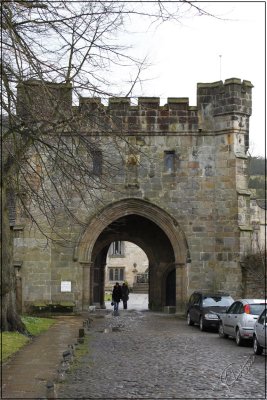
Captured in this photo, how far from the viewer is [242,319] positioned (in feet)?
60.7

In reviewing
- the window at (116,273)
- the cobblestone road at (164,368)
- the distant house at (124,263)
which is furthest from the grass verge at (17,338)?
the window at (116,273)

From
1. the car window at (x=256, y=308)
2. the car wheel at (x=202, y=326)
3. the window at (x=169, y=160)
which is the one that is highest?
the window at (x=169, y=160)

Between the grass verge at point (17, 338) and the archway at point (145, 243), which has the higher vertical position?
the archway at point (145, 243)

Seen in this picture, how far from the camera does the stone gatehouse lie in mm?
29250

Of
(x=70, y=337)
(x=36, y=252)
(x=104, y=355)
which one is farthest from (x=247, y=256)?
(x=104, y=355)

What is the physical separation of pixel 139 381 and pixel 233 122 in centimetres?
1881

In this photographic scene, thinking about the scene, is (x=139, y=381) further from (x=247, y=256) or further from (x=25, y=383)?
(x=247, y=256)

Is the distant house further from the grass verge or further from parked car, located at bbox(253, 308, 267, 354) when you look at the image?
parked car, located at bbox(253, 308, 267, 354)

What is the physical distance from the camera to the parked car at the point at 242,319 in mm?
18344

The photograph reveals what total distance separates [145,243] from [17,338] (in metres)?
17.3

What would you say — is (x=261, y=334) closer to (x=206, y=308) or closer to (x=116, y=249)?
(x=206, y=308)

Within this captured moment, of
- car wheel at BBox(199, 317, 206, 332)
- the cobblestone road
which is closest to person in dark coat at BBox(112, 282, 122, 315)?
car wheel at BBox(199, 317, 206, 332)

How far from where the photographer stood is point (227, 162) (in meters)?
29.6

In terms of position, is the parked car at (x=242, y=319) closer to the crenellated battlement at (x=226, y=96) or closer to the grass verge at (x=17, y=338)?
the grass verge at (x=17, y=338)
